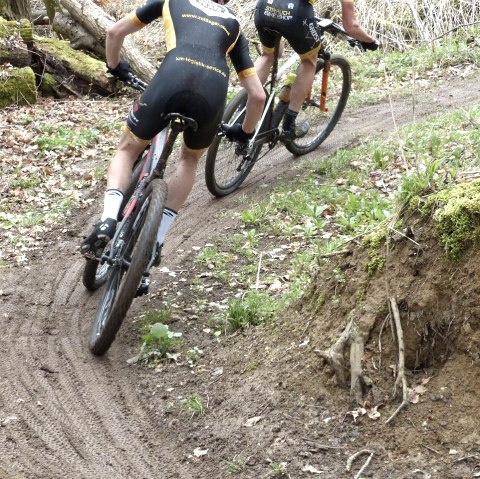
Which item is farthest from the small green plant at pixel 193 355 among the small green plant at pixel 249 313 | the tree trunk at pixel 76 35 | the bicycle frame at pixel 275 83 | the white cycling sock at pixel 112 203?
the tree trunk at pixel 76 35

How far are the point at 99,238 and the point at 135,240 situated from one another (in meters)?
0.24

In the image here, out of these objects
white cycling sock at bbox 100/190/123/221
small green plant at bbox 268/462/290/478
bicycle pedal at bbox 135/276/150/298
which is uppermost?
white cycling sock at bbox 100/190/123/221

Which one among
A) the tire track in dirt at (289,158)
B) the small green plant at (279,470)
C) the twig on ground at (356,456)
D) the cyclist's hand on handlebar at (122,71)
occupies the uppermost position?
the cyclist's hand on handlebar at (122,71)

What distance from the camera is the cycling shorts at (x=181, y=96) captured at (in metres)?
5.11

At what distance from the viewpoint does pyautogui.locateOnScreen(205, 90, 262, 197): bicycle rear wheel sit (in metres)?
7.48

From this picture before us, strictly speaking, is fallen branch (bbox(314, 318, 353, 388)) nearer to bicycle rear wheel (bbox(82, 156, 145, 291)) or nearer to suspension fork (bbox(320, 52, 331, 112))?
bicycle rear wheel (bbox(82, 156, 145, 291))

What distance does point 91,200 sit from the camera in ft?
27.0

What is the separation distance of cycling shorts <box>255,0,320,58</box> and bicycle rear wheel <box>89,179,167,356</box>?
317 cm

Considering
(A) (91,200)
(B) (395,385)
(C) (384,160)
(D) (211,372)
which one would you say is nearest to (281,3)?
(C) (384,160)

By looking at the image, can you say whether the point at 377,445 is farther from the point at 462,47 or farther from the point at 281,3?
the point at 462,47

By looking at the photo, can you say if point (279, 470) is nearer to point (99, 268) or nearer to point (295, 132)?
point (99, 268)

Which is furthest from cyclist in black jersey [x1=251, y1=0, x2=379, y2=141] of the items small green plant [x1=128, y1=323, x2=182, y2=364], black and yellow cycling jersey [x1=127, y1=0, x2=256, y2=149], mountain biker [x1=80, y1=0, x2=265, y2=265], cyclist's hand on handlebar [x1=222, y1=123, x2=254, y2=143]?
small green plant [x1=128, y1=323, x2=182, y2=364]

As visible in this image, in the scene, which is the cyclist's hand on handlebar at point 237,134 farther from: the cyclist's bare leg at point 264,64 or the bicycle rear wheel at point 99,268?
the cyclist's bare leg at point 264,64

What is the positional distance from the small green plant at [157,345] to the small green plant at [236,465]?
130cm
